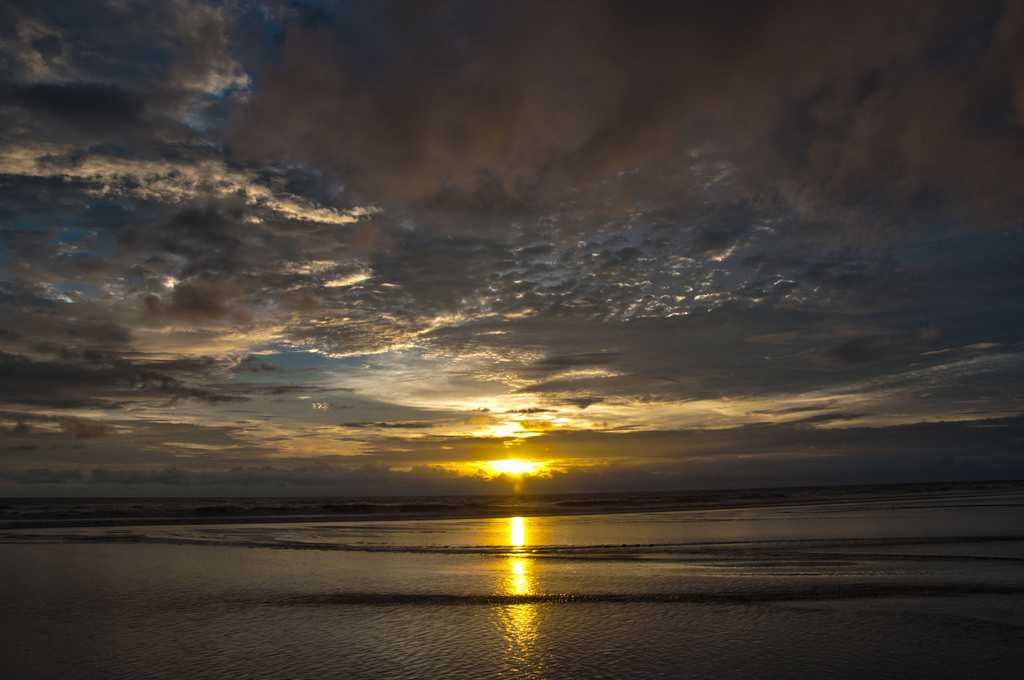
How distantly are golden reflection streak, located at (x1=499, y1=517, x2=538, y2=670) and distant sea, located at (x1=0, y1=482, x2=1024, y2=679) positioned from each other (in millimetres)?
66

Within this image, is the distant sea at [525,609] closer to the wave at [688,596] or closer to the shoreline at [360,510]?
the wave at [688,596]

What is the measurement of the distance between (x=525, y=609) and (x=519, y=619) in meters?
1.13

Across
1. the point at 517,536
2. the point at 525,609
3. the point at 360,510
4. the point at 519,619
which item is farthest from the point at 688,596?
the point at 360,510

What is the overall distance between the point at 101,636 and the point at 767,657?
13.9 metres

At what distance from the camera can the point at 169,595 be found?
1917 centimetres

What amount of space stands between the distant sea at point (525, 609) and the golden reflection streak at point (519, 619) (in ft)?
0.22

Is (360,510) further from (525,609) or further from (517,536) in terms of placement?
(525,609)

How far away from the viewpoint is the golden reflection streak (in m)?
12.3

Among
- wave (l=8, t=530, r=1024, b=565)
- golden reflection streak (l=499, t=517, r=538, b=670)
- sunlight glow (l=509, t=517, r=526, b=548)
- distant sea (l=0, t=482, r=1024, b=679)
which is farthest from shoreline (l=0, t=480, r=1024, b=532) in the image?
golden reflection streak (l=499, t=517, r=538, b=670)

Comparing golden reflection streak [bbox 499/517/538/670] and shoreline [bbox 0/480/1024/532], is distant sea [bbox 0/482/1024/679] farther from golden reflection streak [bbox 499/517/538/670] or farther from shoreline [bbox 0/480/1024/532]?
shoreline [bbox 0/480/1024/532]

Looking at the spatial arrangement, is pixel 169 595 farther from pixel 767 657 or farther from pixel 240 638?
pixel 767 657

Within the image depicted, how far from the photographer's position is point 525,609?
54.2ft

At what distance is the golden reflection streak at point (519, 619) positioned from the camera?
12348mm

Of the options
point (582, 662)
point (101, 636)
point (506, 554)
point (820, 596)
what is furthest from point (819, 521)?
point (101, 636)
